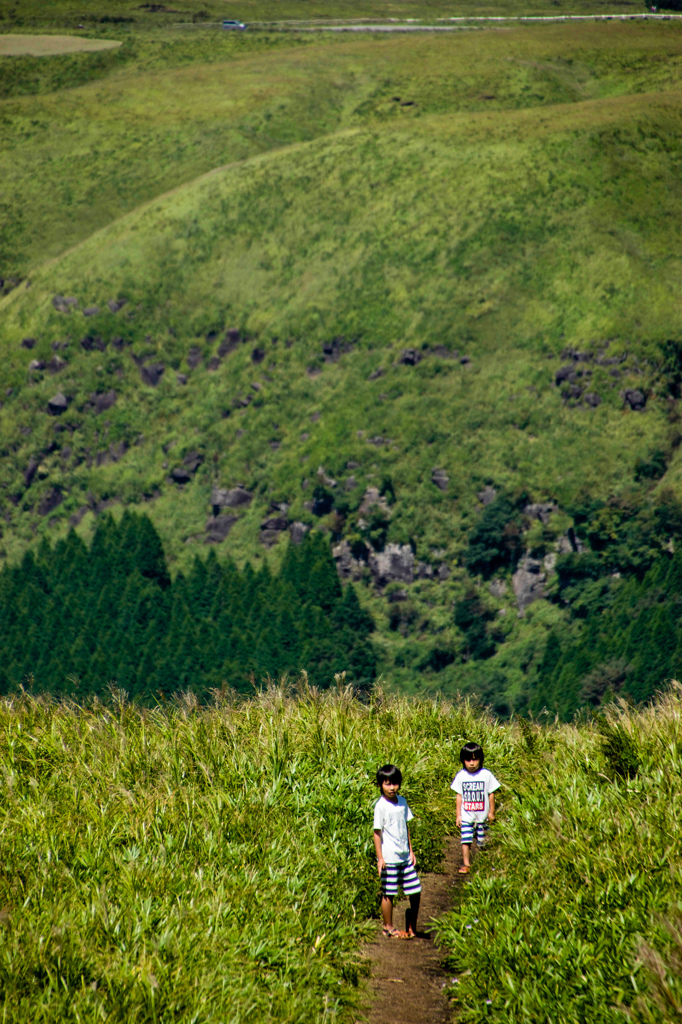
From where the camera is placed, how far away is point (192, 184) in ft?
633

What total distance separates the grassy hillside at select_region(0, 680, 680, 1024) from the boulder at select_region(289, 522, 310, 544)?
428 feet

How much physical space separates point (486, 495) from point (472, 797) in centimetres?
12895

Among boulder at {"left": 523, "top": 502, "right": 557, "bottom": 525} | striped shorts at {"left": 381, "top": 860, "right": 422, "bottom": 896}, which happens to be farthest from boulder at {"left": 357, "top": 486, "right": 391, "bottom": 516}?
striped shorts at {"left": 381, "top": 860, "right": 422, "bottom": 896}

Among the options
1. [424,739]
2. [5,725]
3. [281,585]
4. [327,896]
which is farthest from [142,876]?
[281,585]

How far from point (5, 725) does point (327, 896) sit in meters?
3.67

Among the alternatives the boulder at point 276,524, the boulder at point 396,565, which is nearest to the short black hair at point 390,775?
the boulder at point 396,565

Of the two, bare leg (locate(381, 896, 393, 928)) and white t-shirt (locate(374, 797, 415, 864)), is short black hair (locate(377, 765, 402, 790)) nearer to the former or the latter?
white t-shirt (locate(374, 797, 415, 864))

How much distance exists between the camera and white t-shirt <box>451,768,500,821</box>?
9.95 m

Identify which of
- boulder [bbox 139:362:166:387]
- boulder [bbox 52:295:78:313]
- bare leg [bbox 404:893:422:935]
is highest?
boulder [bbox 52:295:78:313]

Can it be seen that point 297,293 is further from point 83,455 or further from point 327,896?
point 327,896

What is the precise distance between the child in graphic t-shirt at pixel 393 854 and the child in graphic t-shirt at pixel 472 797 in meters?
1.32

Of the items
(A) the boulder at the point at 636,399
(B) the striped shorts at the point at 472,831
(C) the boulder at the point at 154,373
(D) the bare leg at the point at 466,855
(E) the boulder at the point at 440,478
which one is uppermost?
(B) the striped shorts at the point at 472,831

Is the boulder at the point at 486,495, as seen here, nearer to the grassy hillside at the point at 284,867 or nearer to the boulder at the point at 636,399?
the boulder at the point at 636,399

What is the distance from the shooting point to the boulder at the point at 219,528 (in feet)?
485
